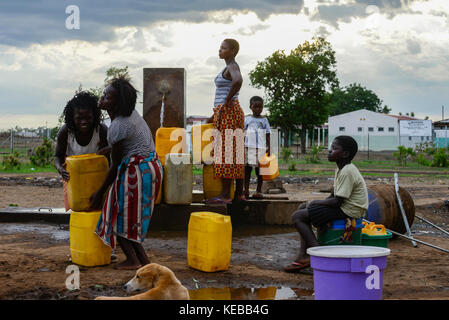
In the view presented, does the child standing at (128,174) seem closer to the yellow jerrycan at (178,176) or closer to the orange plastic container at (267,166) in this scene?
the yellow jerrycan at (178,176)

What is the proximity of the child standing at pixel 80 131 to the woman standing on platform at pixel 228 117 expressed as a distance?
179 centimetres

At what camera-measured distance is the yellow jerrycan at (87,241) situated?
4984 millimetres

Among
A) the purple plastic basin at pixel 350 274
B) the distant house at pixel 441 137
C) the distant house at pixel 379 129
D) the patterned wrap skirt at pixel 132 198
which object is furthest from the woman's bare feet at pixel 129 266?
the distant house at pixel 379 129

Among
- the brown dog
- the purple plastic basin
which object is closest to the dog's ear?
→ the brown dog

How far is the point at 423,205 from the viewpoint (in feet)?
34.3

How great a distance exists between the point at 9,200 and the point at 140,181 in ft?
23.2

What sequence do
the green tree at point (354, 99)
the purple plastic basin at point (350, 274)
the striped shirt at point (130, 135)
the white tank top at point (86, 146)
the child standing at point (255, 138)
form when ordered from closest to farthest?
1. the purple plastic basin at point (350, 274)
2. the striped shirt at point (130, 135)
3. the white tank top at point (86, 146)
4. the child standing at point (255, 138)
5. the green tree at point (354, 99)

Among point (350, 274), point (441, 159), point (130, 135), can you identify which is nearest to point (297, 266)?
point (350, 274)

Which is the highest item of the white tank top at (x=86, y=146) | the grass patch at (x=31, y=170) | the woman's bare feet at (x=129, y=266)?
the white tank top at (x=86, y=146)

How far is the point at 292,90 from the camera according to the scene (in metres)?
51.8

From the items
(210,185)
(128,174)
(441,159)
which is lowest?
(441,159)

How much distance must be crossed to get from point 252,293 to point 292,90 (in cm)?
4854

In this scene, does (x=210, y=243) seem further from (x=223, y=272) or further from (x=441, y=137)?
(x=441, y=137)
